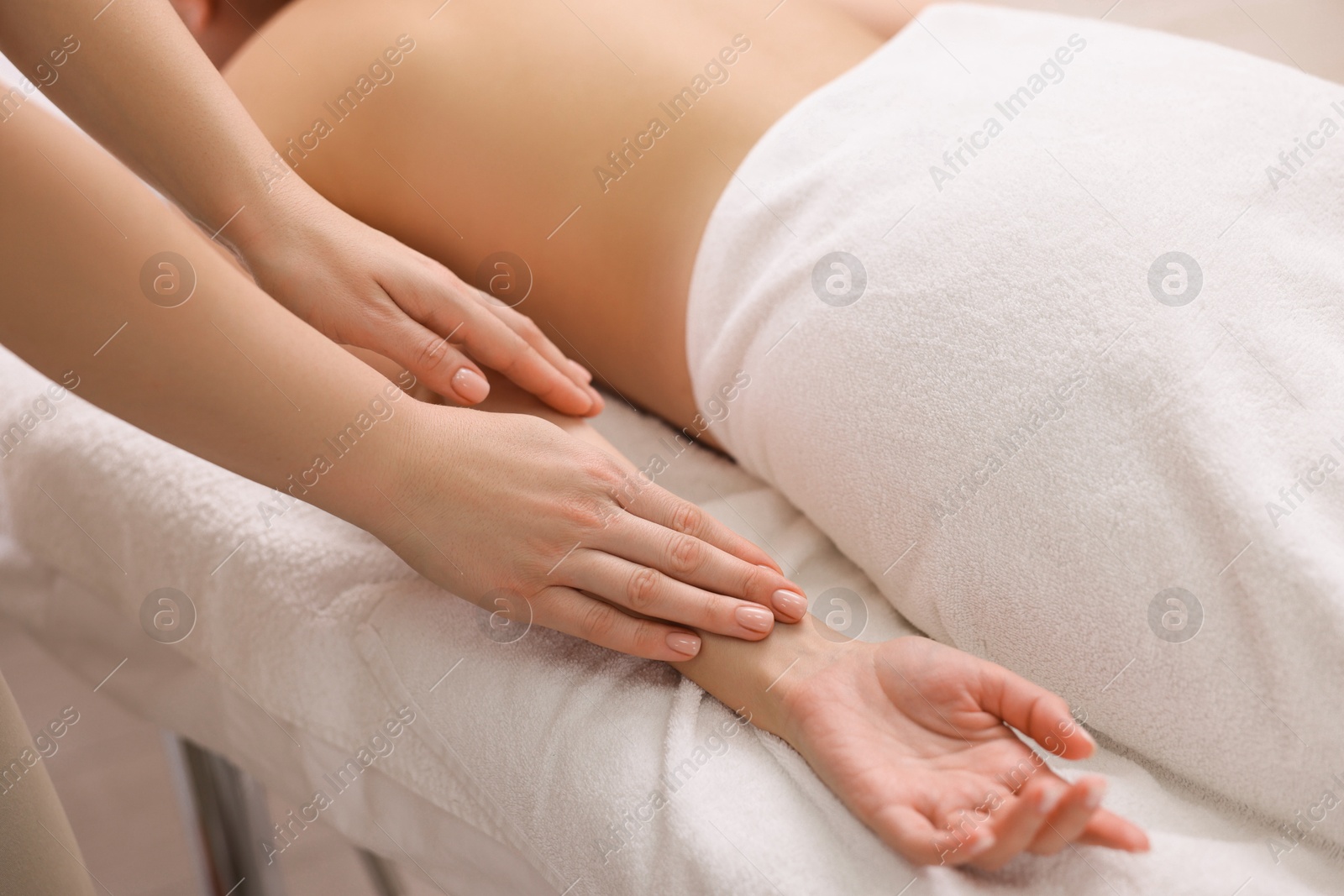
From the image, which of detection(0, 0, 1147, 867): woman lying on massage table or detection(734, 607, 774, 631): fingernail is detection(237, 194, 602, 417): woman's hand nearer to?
detection(0, 0, 1147, 867): woman lying on massage table

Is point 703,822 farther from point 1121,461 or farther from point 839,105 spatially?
point 839,105

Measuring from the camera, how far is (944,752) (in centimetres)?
55

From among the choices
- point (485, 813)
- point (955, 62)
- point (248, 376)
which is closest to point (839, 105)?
point (955, 62)

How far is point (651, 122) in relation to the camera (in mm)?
821

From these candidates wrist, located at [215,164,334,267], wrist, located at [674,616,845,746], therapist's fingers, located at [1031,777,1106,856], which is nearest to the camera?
therapist's fingers, located at [1031,777,1106,856]

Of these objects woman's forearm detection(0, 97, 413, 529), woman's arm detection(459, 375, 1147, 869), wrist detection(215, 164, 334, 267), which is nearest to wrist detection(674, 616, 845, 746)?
woman's arm detection(459, 375, 1147, 869)

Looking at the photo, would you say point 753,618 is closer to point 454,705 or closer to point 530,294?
point 454,705

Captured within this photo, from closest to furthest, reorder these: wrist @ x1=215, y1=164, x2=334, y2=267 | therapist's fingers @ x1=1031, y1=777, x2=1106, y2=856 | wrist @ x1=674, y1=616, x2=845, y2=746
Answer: therapist's fingers @ x1=1031, y1=777, x2=1106, y2=856, wrist @ x1=674, y1=616, x2=845, y2=746, wrist @ x1=215, y1=164, x2=334, y2=267

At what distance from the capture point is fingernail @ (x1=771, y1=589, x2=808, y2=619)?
2.06 ft

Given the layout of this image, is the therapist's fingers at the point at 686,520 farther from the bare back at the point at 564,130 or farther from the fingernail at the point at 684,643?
the bare back at the point at 564,130

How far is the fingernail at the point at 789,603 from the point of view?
2.06 ft

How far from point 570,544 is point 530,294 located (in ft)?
1.12

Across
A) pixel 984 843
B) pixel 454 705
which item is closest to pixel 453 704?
pixel 454 705

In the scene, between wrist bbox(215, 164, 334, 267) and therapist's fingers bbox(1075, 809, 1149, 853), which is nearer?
therapist's fingers bbox(1075, 809, 1149, 853)
